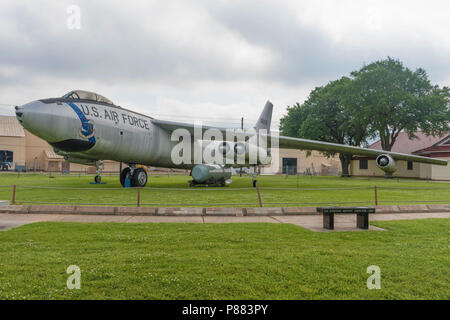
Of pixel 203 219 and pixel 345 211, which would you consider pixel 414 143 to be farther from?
pixel 203 219

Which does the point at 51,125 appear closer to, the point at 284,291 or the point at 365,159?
the point at 284,291

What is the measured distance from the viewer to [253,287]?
3730 mm

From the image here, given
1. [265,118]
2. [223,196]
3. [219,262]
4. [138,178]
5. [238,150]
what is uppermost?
[265,118]

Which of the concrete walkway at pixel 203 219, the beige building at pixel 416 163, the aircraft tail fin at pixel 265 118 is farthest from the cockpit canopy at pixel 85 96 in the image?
the beige building at pixel 416 163

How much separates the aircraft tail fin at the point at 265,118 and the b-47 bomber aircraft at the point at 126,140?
12.0ft

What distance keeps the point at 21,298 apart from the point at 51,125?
424 inches

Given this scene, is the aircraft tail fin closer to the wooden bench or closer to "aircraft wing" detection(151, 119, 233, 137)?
"aircraft wing" detection(151, 119, 233, 137)

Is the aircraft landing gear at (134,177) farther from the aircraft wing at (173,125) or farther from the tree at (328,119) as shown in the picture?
the tree at (328,119)

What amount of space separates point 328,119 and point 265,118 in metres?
22.7

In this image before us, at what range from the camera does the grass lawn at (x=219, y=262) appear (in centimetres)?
362

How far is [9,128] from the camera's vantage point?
5544 cm

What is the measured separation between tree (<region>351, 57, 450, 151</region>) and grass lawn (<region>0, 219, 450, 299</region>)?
34762mm

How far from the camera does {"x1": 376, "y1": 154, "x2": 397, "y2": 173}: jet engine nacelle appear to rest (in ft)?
66.1

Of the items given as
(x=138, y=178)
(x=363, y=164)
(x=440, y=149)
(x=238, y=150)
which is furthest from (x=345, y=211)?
(x=363, y=164)
